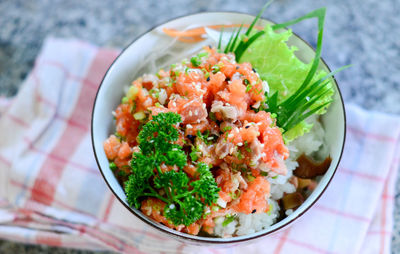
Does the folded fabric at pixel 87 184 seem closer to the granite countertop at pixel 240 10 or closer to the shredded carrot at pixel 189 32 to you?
the granite countertop at pixel 240 10

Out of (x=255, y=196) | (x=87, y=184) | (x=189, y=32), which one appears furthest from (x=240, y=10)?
(x=255, y=196)

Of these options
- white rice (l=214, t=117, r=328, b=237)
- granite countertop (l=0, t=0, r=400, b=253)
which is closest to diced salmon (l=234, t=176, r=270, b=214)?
white rice (l=214, t=117, r=328, b=237)

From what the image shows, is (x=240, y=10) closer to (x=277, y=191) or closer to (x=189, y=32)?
(x=189, y=32)

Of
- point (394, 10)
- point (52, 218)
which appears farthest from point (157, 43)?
point (394, 10)

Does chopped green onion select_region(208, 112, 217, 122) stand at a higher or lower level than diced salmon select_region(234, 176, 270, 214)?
higher

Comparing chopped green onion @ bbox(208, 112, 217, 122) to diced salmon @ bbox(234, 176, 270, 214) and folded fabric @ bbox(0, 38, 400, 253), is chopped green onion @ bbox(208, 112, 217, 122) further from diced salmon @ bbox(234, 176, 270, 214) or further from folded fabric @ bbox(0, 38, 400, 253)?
folded fabric @ bbox(0, 38, 400, 253)

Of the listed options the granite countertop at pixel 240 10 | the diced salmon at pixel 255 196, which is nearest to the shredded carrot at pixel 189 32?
the granite countertop at pixel 240 10
